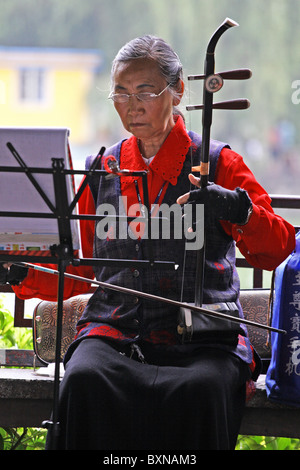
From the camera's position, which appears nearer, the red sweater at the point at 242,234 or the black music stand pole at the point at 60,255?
the black music stand pole at the point at 60,255

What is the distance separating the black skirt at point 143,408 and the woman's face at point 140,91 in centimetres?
67

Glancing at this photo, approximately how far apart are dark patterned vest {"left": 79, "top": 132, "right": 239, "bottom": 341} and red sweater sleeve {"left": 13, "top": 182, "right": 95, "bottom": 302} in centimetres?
9

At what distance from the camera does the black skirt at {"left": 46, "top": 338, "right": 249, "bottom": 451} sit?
159cm

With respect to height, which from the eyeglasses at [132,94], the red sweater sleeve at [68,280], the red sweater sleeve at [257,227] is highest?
the eyeglasses at [132,94]

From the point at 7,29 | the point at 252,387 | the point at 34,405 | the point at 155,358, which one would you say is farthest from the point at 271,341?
the point at 7,29

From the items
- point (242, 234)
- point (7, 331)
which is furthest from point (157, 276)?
point (7, 331)

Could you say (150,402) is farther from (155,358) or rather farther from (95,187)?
(95,187)

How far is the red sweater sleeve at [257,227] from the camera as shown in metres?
1.72

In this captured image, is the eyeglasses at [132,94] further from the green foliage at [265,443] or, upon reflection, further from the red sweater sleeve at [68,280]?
the green foliage at [265,443]

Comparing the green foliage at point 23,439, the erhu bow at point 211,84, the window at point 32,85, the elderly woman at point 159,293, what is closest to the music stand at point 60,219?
the elderly woman at point 159,293

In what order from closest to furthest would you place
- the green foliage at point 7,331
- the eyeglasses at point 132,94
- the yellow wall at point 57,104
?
the eyeglasses at point 132,94 < the green foliage at point 7,331 < the yellow wall at point 57,104

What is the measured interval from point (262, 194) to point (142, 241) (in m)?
0.36

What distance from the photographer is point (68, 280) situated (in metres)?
1.95

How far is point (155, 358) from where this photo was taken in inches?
69.8
